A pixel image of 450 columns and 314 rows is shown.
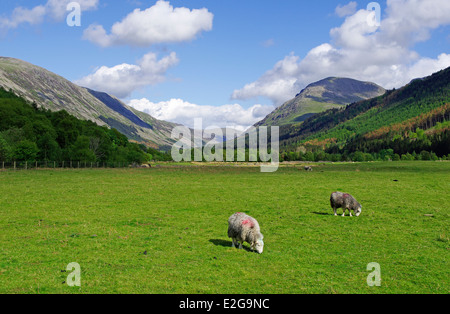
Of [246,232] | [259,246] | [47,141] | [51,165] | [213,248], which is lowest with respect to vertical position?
[213,248]

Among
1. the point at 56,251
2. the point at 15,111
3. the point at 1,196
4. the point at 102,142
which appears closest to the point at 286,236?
the point at 56,251

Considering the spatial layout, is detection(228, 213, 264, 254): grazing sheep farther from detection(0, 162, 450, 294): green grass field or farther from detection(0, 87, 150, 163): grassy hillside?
detection(0, 87, 150, 163): grassy hillside

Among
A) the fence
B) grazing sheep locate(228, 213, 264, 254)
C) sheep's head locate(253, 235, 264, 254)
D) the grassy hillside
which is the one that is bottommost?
sheep's head locate(253, 235, 264, 254)

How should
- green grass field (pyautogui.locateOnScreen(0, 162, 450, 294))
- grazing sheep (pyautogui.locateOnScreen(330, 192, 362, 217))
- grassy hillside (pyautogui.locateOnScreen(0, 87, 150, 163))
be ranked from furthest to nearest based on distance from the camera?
grassy hillside (pyautogui.locateOnScreen(0, 87, 150, 163)), grazing sheep (pyautogui.locateOnScreen(330, 192, 362, 217)), green grass field (pyautogui.locateOnScreen(0, 162, 450, 294))

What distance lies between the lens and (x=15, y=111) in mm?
130750

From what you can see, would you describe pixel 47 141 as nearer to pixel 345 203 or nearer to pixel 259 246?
pixel 345 203

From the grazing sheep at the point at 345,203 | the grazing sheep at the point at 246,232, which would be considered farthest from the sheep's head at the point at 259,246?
the grazing sheep at the point at 345,203

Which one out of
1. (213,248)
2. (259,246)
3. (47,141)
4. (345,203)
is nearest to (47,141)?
(47,141)

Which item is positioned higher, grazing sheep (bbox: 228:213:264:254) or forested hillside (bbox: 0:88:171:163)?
forested hillside (bbox: 0:88:171:163)

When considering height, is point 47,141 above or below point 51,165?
above

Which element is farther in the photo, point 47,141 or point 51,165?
point 47,141

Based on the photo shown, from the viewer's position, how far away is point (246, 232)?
1617 cm

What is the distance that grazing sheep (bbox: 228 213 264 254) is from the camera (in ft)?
51.6

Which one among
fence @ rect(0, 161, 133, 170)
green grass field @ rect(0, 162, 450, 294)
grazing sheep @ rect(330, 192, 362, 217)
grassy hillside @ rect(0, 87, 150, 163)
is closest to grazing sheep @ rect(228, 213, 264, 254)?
green grass field @ rect(0, 162, 450, 294)
